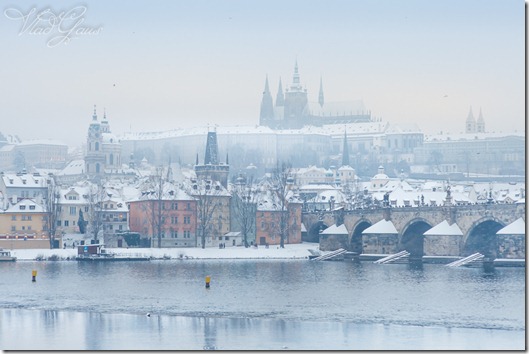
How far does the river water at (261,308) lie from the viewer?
73.3 ft

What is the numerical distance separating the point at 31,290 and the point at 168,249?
17.5 meters

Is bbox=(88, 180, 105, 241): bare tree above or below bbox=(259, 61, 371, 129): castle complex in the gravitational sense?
below

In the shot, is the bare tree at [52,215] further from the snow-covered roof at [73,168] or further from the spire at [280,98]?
the spire at [280,98]

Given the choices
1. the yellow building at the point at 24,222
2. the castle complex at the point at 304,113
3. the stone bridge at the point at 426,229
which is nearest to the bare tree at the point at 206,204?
the stone bridge at the point at 426,229

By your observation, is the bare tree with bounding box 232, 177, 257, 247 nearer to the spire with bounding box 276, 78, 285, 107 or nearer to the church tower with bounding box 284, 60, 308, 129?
the spire with bounding box 276, 78, 285, 107

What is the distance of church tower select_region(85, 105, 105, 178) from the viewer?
94.6 m

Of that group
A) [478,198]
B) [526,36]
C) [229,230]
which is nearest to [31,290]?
[526,36]

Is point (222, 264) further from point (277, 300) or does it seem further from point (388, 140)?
point (388, 140)

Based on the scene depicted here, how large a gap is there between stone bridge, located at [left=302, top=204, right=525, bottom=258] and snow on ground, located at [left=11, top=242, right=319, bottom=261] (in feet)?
9.67

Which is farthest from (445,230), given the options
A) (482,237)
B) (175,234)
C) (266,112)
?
(266,112)

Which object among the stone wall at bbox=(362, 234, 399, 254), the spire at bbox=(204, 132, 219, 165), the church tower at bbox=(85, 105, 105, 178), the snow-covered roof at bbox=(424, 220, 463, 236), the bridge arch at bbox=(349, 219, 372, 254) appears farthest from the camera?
the church tower at bbox=(85, 105, 105, 178)

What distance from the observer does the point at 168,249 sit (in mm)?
50344

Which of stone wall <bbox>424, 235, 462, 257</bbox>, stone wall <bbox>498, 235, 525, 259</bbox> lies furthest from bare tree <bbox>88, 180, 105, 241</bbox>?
stone wall <bbox>498, 235, 525, 259</bbox>

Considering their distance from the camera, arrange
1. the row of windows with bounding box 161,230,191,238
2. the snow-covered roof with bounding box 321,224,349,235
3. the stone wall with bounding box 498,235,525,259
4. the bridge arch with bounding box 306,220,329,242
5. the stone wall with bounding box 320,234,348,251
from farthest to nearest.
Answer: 1. the bridge arch with bounding box 306,220,329,242
2. the snow-covered roof with bounding box 321,224,349,235
3. the row of windows with bounding box 161,230,191,238
4. the stone wall with bounding box 320,234,348,251
5. the stone wall with bounding box 498,235,525,259
